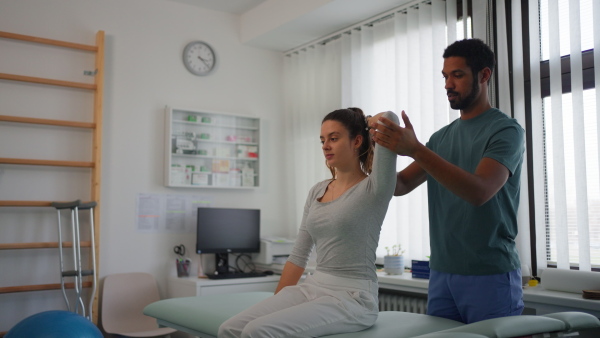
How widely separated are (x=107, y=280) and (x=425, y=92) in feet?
8.49

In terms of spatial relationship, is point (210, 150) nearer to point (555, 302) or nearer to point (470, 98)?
point (555, 302)

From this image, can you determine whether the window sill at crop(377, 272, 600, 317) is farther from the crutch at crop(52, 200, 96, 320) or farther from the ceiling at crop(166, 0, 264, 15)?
the ceiling at crop(166, 0, 264, 15)

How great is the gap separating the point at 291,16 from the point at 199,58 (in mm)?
884

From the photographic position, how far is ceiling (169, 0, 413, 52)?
402 cm

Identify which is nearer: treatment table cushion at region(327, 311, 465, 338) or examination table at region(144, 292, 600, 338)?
examination table at region(144, 292, 600, 338)

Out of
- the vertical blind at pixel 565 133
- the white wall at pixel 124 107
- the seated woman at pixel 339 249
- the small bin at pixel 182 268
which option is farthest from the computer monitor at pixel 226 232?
the seated woman at pixel 339 249

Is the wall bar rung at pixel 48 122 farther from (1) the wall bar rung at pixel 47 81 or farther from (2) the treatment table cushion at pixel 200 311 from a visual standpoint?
(2) the treatment table cushion at pixel 200 311

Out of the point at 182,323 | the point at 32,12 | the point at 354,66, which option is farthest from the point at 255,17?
the point at 182,323

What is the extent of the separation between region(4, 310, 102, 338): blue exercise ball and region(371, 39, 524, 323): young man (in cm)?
174

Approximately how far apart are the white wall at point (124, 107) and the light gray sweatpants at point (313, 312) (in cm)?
262

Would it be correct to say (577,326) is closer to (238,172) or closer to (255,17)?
(238,172)

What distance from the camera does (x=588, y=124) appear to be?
2.88 meters

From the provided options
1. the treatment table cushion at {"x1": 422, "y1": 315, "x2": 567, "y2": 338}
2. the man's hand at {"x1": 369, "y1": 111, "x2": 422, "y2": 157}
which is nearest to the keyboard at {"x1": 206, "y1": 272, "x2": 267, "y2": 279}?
the man's hand at {"x1": 369, "y1": 111, "x2": 422, "y2": 157}

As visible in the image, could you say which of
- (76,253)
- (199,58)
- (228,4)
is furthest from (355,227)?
(228,4)
